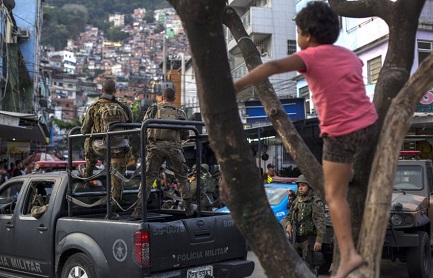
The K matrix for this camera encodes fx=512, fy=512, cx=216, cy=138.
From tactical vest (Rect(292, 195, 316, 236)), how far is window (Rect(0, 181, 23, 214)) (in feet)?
12.3

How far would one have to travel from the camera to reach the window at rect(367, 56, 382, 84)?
20.2m

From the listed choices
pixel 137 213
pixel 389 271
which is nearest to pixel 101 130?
pixel 137 213

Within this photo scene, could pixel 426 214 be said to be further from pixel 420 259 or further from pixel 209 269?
pixel 209 269

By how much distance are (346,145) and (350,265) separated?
0.57m

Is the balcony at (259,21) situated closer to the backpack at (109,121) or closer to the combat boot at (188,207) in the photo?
the combat boot at (188,207)

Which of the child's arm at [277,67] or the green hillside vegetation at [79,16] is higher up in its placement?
the green hillside vegetation at [79,16]

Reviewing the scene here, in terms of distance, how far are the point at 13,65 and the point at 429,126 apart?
68.0ft

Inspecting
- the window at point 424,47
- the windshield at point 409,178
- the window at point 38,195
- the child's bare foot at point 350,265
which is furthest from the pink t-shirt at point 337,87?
the window at point 424,47

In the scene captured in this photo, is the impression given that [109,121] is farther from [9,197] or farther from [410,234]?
[410,234]

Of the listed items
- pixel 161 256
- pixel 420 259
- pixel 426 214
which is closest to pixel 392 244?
pixel 420 259

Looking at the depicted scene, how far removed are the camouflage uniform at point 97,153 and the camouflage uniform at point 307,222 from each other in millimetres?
2337

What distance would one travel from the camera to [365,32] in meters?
21.0

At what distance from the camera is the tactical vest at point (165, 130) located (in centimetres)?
636

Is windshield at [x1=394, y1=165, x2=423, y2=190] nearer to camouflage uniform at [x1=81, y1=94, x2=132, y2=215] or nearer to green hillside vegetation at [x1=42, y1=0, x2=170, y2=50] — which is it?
camouflage uniform at [x1=81, y1=94, x2=132, y2=215]
